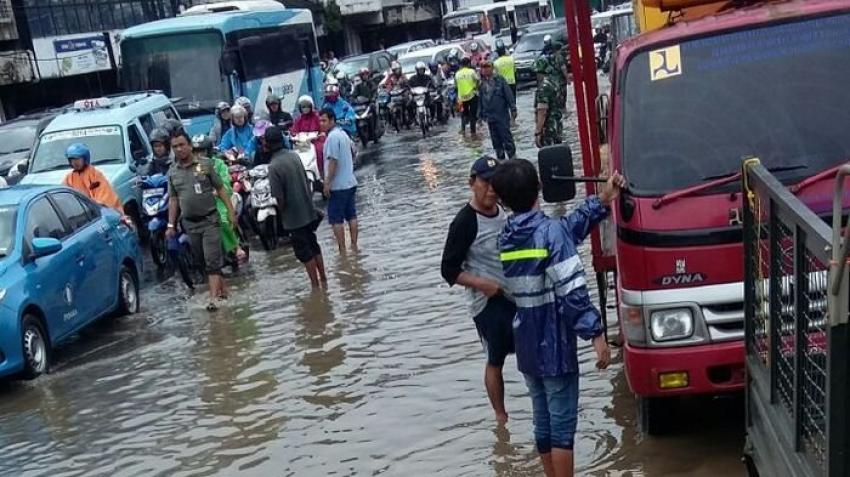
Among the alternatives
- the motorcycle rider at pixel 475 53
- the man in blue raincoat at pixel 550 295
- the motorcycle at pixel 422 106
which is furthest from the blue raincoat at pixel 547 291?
the motorcycle rider at pixel 475 53

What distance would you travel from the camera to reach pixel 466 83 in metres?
23.9

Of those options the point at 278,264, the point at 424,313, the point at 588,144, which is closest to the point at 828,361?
the point at 588,144

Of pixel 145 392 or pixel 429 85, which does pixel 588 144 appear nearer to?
pixel 145 392

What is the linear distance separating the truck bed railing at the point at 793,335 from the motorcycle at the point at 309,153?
12469 mm

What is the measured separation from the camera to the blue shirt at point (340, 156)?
493 inches

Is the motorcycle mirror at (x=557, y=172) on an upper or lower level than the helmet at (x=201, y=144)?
upper

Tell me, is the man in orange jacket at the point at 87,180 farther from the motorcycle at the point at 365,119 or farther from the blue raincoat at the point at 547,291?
the motorcycle at the point at 365,119

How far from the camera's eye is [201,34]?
68.9ft

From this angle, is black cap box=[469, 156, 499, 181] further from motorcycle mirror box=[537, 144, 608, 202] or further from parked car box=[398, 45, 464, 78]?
parked car box=[398, 45, 464, 78]

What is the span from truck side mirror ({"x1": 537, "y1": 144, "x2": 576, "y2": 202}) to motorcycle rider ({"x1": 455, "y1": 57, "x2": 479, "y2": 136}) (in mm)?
18114

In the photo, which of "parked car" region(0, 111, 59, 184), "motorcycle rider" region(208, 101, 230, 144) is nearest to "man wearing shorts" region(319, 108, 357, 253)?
"motorcycle rider" region(208, 101, 230, 144)

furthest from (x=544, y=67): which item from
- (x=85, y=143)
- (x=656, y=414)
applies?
(x=656, y=414)

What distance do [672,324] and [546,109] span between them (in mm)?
8906

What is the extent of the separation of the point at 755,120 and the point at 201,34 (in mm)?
16348
